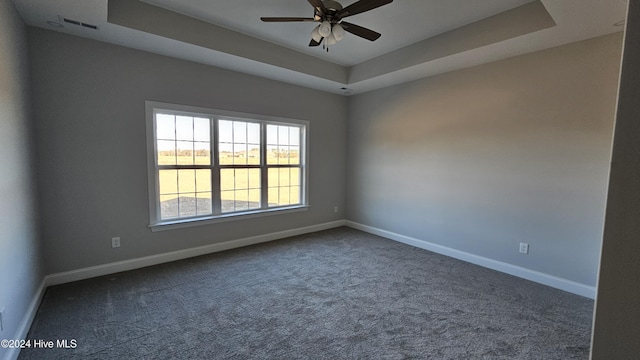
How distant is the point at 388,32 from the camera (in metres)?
3.33

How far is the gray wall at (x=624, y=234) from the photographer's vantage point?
2.31ft

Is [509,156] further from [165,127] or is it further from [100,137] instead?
[100,137]

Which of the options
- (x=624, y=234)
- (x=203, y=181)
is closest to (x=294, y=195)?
(x=203, y=181)

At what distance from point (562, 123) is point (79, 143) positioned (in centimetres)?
526

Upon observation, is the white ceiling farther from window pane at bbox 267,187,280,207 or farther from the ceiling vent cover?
window pane at bbox 267,187,280,207

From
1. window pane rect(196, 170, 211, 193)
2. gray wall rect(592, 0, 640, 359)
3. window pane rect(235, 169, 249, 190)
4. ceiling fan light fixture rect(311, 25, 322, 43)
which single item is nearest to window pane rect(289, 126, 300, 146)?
window pane rect(235, 169, 249, 190)

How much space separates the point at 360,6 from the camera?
2.25 metres

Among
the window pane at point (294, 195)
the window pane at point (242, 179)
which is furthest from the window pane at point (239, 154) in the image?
the window pane at point (294, 195)

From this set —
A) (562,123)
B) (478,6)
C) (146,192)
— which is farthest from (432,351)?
(146,192)

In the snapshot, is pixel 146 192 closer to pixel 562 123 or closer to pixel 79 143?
pixel 79 143

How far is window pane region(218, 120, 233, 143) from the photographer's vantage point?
Result: 3961mm

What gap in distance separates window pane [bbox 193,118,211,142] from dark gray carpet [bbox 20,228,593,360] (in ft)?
5.53

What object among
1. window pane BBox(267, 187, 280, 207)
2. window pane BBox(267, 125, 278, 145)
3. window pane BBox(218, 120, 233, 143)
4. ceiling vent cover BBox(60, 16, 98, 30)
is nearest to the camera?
ceiling vent cover BBox(60, 16, 98, 30)

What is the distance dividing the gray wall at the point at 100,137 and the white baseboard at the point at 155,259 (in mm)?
66
